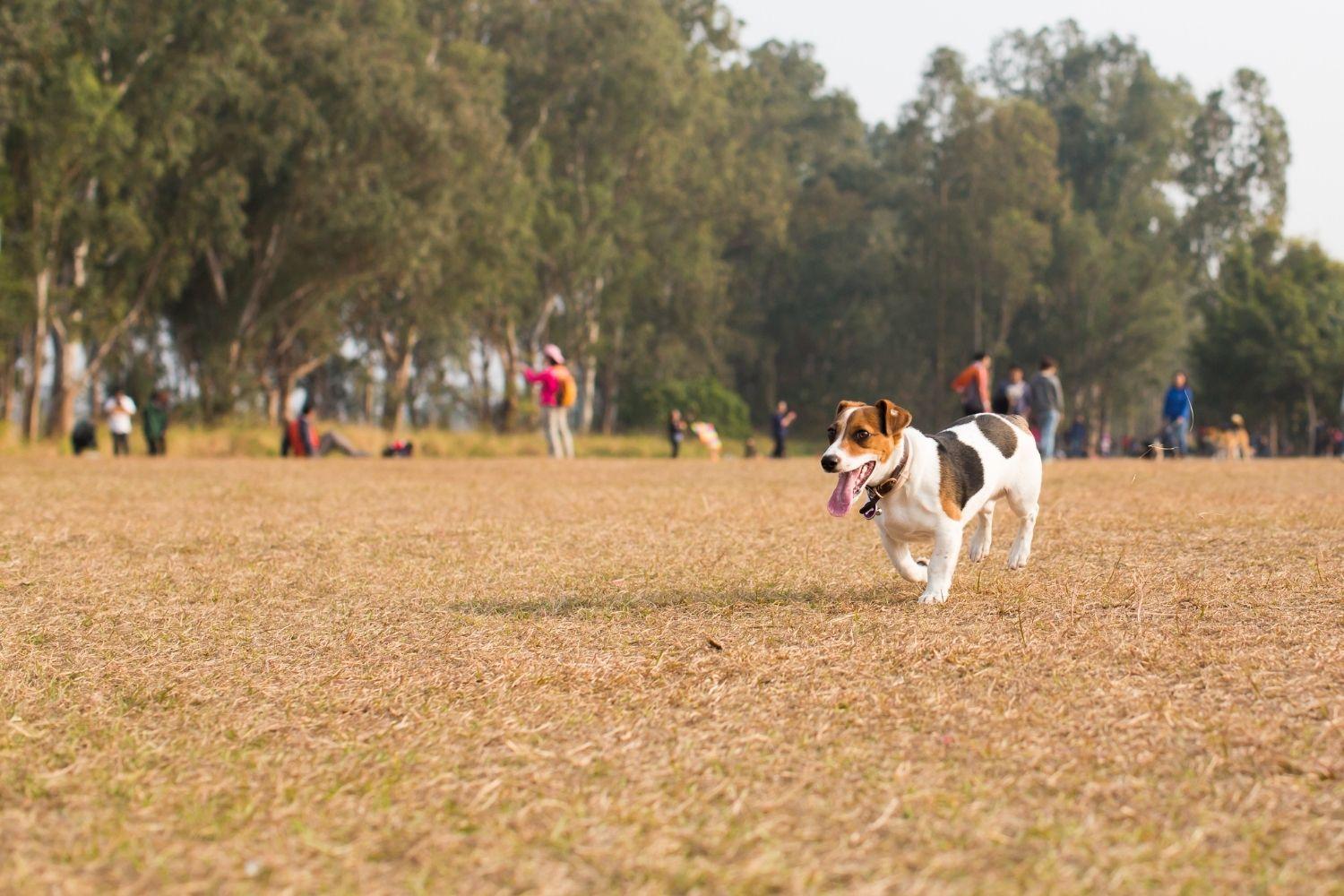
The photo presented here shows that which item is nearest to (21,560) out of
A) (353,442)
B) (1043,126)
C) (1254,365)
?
(353,442)

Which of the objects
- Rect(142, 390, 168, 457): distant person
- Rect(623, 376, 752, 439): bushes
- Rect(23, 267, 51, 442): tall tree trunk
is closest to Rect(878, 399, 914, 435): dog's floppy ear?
Rect(142, 390, 168, 457): distant person

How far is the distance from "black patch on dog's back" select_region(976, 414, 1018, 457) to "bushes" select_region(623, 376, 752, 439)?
45.0m

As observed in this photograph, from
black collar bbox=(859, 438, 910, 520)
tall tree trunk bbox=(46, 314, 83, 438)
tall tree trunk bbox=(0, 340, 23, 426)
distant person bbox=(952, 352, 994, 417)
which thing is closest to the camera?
black collar bbox=(859, 438, 910, 520)

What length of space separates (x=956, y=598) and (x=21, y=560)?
19.6 ft

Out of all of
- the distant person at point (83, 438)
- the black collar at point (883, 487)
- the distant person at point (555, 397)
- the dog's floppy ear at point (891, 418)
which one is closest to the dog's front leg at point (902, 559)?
the black collar at point (883, 487)

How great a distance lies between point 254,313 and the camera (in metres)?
41.0

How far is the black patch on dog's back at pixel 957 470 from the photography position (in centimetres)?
618

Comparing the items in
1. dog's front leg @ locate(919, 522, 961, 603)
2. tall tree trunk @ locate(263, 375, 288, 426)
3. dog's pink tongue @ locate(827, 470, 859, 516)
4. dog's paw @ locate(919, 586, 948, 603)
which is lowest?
dog's paw @ locate(919, 586, 948, 603)

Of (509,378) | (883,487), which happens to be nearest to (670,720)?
(883,487)

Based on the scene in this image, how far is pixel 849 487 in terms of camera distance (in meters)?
5.87

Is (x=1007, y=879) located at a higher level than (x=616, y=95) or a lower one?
lower

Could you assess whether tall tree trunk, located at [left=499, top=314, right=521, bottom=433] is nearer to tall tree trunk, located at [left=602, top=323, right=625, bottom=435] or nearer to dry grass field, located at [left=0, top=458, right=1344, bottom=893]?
tall tree trunk, located at [left=602, top=323, right=625, bottom=435]

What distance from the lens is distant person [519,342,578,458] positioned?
79.7 ft

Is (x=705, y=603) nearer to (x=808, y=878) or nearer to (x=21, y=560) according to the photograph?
(x=808, y=878)
